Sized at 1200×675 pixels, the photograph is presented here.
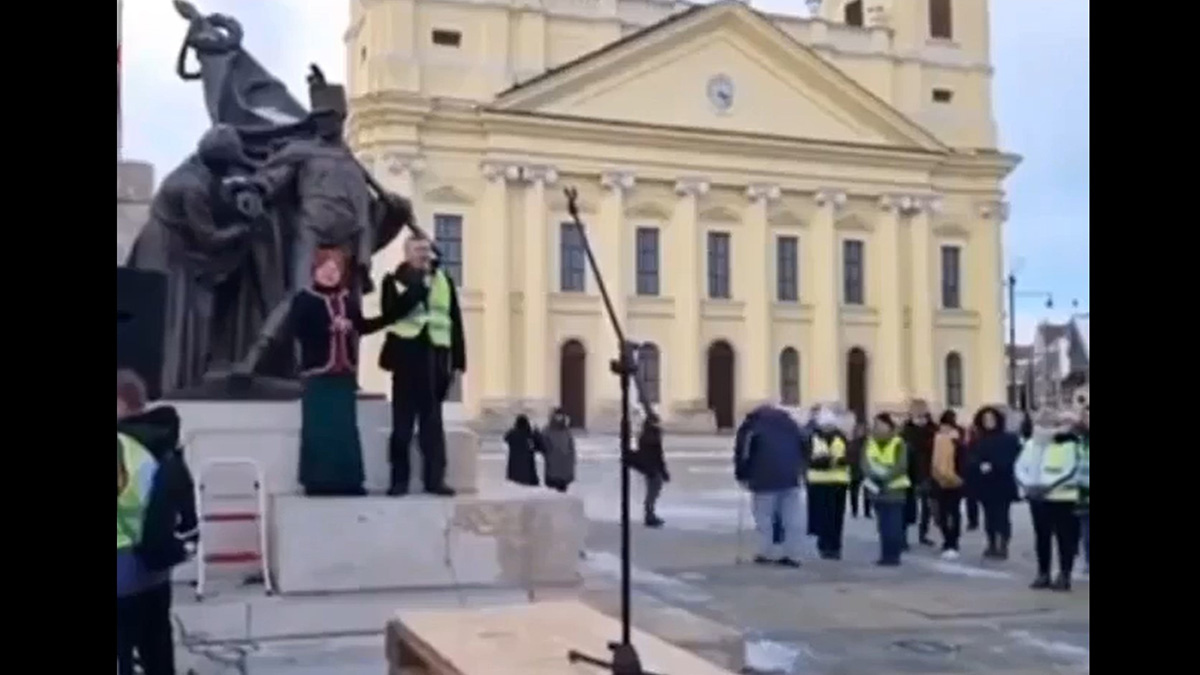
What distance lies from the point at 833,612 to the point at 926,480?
5967mm

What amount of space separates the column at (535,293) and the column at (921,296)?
15388 millimetres

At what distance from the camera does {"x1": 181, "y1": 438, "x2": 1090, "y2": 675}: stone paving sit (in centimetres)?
713

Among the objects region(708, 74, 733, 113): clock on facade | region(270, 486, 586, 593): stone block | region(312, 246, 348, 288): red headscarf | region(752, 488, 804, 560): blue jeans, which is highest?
region(708, 74, 733, 113): clock on facade

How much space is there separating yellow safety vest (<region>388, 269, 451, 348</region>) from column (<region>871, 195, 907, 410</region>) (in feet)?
158

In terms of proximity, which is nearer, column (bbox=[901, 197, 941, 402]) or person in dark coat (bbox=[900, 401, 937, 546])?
person in dark coat (bbox=[900, 401, 937, 546])

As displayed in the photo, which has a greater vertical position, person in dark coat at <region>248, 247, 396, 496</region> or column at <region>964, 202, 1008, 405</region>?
column at <region>964, 202, 1008, 405</region>

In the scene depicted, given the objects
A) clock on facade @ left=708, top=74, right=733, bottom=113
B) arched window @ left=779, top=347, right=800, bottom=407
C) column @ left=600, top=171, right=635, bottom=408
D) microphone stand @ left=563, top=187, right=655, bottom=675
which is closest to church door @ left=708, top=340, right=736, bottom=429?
arched window @ left=779, top=347, right=800, bottom=407

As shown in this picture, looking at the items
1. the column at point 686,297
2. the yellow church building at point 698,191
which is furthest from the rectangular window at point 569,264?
the column at point 686,297

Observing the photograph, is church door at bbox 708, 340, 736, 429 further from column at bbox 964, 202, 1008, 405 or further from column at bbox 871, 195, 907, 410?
column at bbox 964, 202, 1008, 405

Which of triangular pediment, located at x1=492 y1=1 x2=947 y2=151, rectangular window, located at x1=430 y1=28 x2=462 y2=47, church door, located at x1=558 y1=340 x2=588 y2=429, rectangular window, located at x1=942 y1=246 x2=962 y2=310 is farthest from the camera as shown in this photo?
rectangular window, located at x1=942 y1=246 x2=962 y2=310

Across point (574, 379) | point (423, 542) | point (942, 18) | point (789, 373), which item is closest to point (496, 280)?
point (574, 379)

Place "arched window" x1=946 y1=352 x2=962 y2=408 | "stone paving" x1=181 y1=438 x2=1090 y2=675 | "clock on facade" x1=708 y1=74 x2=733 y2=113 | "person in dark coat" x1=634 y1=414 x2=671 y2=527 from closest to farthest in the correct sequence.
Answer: "stone paving" x1=181 y1=438 x2=1090 y2=675 → "person in dark coat" x1=634 y1=414 x2=671 y2=527 → "clock on facade" x1=708 y1=74 x2=733 y2=113 → "arched window" x1=946 y1=352 x2=962 y2=408

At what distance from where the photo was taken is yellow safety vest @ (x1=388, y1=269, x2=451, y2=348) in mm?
8320
